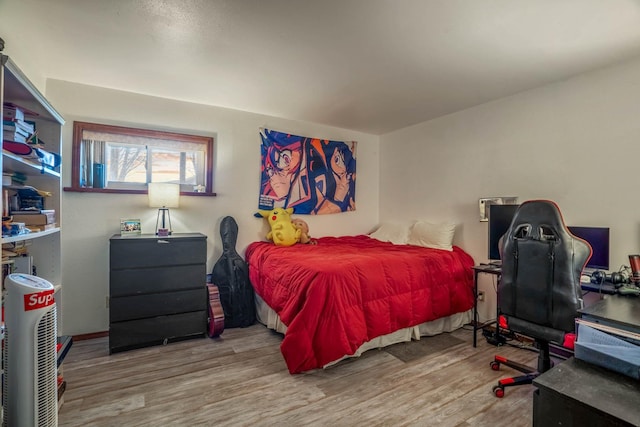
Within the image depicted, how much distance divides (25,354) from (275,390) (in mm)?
1282

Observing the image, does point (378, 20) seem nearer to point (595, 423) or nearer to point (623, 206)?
point (595, 423)

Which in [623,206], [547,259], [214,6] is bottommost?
[547,259]

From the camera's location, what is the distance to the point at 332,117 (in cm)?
366

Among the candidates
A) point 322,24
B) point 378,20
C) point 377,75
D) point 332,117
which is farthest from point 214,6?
point 332,117

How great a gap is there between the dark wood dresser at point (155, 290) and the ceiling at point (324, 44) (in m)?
1.42

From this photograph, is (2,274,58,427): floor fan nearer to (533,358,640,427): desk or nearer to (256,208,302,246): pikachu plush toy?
(533,358,640,427): desk

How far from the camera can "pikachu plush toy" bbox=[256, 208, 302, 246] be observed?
3.30 meters

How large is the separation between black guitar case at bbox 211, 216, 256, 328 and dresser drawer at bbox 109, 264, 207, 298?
35 centimetres

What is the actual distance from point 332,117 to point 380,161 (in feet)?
3.98

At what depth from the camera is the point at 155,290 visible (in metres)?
2.53

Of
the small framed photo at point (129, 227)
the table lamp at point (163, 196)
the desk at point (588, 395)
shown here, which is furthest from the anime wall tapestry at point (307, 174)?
the desk at point (588, 395)

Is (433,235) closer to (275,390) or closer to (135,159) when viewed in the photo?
(275,390)

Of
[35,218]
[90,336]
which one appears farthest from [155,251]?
[90,336]

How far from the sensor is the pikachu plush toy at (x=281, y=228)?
10.8 ft
